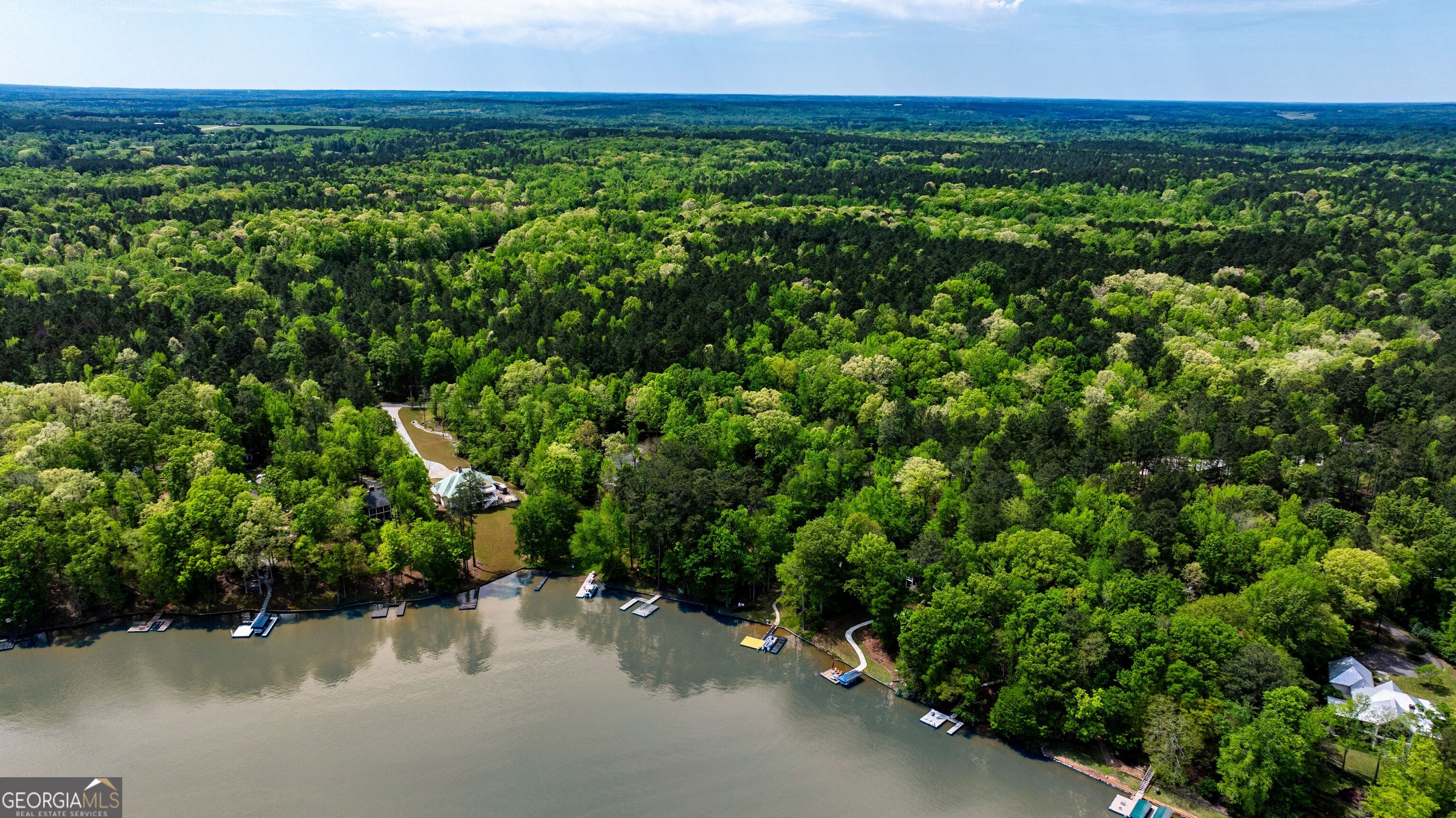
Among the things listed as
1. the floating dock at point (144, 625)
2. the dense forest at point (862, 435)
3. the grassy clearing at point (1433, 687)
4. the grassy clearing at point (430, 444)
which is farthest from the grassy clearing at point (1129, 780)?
the floating dock at point (144, 625)

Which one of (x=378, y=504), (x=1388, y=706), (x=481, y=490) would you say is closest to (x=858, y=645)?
(x=1388, y=706)

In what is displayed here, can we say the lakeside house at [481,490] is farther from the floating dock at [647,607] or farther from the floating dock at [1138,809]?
the floating dock at [1138,809]

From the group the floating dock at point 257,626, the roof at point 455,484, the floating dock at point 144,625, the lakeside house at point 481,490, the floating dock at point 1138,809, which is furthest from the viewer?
the roof at point 455,484

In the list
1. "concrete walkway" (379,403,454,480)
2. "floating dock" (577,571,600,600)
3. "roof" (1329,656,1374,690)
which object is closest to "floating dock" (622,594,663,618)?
"floating dock" (577,571,600,600)

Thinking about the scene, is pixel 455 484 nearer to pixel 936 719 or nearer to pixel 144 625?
pixel 144 625

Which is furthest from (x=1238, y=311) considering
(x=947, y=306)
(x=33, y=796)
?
(x=33, y=796)

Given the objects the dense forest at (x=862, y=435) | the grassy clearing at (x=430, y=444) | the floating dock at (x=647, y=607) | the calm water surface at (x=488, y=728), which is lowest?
the calm water surface at (x=488, y=728)

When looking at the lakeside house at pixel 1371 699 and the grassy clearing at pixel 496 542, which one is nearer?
the lakeside house at pixel 1371 699
